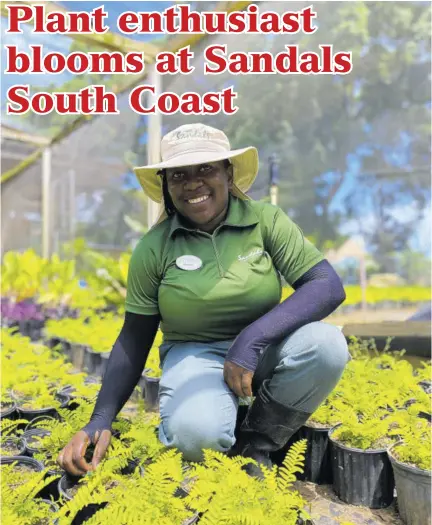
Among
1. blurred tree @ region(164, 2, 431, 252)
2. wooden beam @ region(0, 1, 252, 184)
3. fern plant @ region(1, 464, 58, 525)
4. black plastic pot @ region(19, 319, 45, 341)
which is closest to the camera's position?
fern plant @ region(1, 464, 58, 525)

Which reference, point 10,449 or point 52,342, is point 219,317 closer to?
point 10,449

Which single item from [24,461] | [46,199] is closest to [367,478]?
[24,461]

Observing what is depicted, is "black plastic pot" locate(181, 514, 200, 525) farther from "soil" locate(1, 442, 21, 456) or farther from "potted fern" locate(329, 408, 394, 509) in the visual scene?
"soil" locate(1, 442, 21, 456)

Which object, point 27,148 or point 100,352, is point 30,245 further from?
point 100,352

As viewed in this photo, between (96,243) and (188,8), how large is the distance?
14.9ft

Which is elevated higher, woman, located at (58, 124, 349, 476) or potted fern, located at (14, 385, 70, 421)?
woman, located at (58, 124, 349, 476)

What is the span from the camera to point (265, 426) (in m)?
1.54

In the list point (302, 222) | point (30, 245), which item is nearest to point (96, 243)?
point (30, 245)

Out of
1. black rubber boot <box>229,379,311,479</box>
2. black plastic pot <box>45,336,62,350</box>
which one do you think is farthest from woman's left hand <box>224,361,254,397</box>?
black plastic pot <box>45,336,62,350</box>

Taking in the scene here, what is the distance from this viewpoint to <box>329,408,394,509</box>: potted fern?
1.53m

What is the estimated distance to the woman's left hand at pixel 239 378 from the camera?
A: 142 centimetres

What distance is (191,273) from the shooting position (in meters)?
1.60

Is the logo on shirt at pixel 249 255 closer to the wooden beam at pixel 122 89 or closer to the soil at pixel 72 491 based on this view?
the soil at pixel 72 491

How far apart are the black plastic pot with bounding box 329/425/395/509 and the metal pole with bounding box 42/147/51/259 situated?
20.0ft
